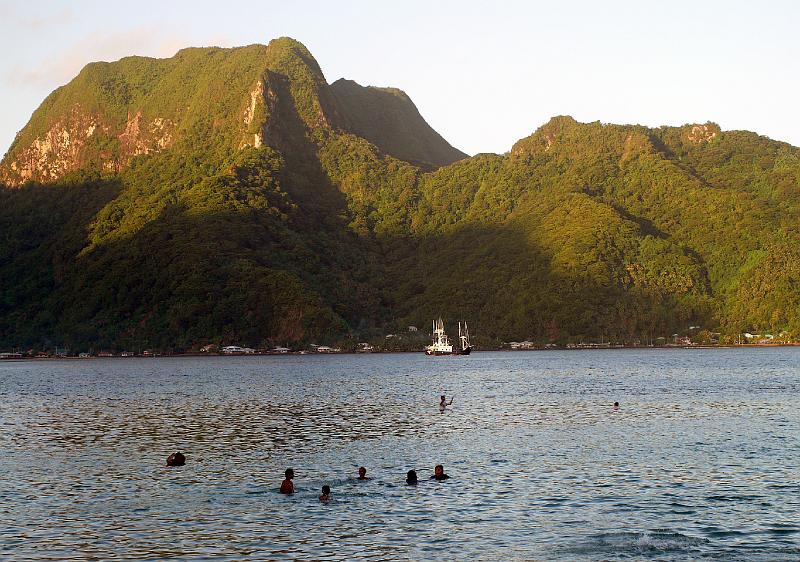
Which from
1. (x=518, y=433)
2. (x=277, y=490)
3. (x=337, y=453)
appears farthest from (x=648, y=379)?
(x=277, y=490)

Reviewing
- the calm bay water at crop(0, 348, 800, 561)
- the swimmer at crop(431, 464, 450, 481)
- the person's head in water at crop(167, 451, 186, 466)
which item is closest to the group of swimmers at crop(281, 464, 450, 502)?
the swimmer at crop(431, 464, 450, 481)

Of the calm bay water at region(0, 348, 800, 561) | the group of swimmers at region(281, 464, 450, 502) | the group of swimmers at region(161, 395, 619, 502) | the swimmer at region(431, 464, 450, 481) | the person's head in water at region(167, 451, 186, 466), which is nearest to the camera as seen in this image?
the calm bay water at region(0, 348, 800, 561)

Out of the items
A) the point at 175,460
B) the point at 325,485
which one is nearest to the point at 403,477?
the point at 325,485

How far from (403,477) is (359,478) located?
2681 millimetres

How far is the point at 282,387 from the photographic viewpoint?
150625 millimetres

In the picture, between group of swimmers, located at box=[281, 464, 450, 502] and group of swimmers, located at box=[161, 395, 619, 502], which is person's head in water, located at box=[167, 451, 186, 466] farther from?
group of swimmers, located at box=[281, 464, 450, 502]

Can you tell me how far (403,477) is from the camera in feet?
190

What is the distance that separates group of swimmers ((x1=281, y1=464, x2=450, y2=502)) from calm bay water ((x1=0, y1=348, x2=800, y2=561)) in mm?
549

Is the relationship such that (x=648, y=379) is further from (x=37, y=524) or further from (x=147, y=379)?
(x=37, y=524)

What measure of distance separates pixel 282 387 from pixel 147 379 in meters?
39.6

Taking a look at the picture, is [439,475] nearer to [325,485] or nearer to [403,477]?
[403,477]

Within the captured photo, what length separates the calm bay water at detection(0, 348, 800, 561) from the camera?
41375 mm

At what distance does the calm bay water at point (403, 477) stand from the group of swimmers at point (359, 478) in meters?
0.55

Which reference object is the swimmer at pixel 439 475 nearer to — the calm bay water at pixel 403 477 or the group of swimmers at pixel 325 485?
the group of swimmers at pixel 325 485
